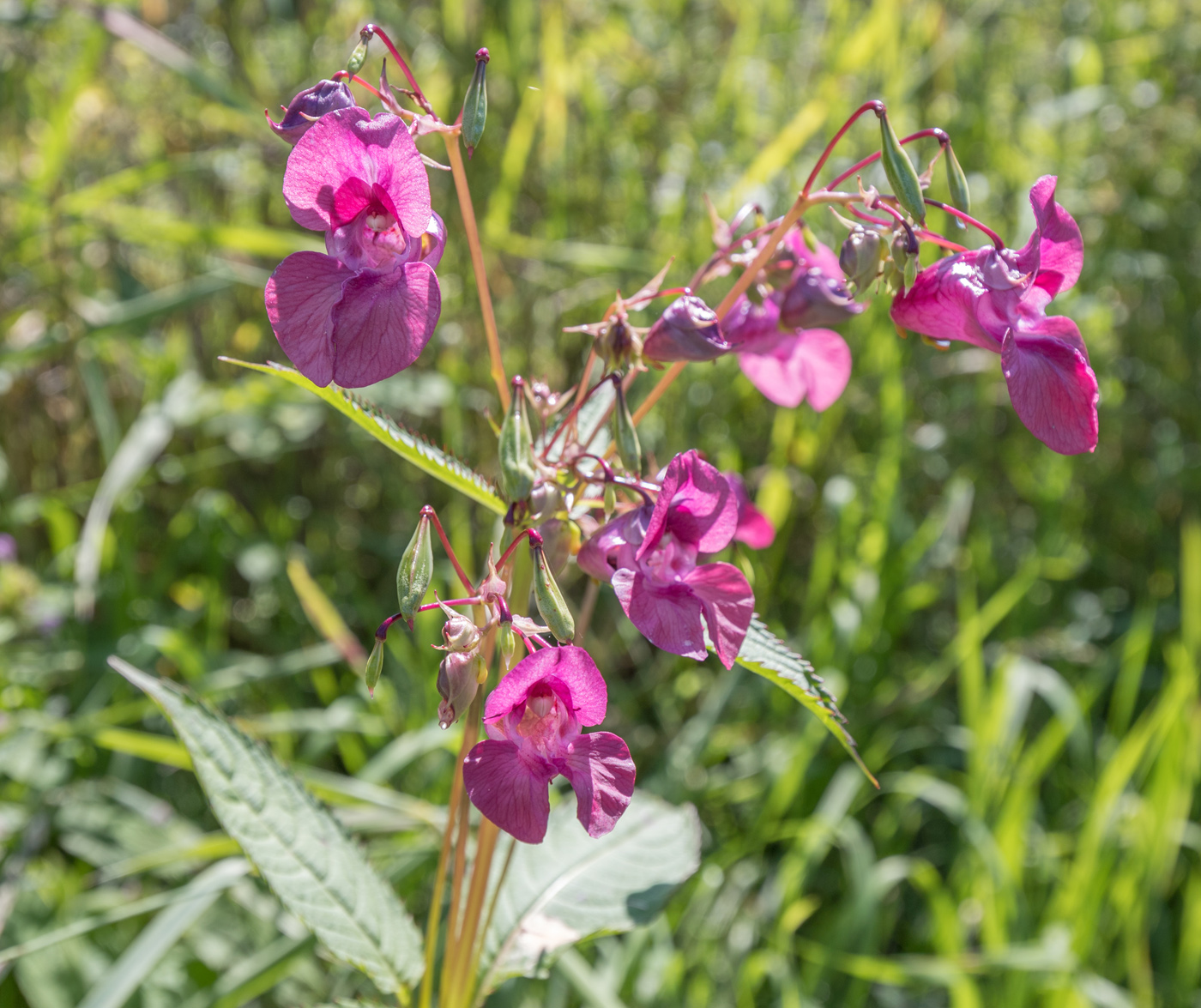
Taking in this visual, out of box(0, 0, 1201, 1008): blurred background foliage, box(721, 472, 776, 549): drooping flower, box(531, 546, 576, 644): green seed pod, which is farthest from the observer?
box(0, 0, 1201, 1008): blurred background foliage

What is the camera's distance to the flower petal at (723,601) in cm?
68

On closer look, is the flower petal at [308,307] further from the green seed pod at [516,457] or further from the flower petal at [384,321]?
the green seed pod at [516,457]

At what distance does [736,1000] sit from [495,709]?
1104mm

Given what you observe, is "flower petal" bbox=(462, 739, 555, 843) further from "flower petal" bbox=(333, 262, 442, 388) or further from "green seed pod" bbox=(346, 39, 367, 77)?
"green seed pod" bbox=(346, 39, 367, 77)

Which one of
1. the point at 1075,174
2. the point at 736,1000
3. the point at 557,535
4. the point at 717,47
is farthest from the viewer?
the point at 717,47

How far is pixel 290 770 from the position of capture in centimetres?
94

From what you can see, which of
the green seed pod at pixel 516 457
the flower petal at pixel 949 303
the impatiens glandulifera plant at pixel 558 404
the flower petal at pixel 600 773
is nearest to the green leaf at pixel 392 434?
the impatiens glandulifera plant at pixel 558 404

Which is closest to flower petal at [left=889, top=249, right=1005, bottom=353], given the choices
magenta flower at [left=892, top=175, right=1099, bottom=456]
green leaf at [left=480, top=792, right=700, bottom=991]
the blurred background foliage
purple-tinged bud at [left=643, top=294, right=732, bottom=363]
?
magenta flower at [left=892, top=175, right=1099, bottom=456]

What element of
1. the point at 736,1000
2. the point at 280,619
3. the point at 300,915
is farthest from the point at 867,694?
the point at 300,915

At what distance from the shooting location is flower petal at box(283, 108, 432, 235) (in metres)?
0.62

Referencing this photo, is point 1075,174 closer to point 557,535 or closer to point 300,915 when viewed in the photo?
point 557,535

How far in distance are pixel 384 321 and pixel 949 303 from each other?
1.28 feet

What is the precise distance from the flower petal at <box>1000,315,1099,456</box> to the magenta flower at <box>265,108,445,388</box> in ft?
1.28

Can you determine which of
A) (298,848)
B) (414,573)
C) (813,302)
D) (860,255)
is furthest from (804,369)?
(298,848)
